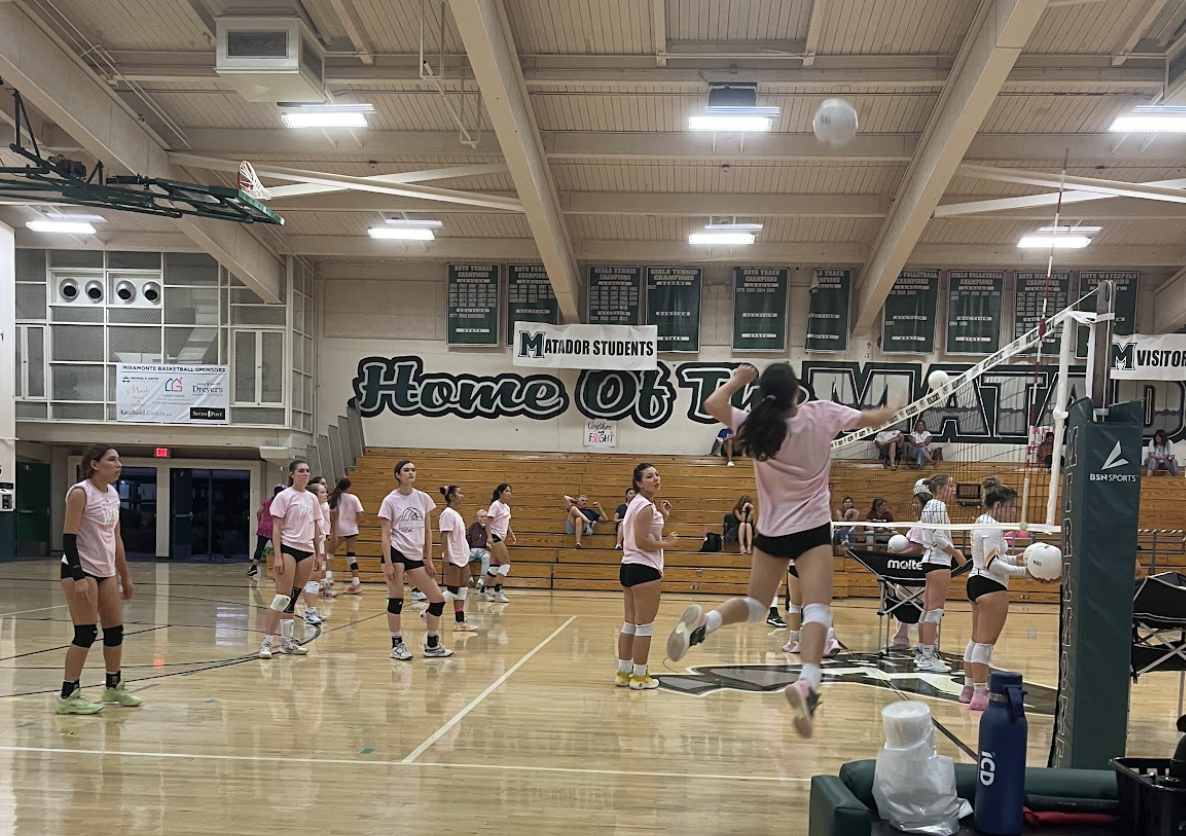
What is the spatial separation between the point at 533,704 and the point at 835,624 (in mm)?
6700

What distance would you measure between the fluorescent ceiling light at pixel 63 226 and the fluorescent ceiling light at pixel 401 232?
19.8 feet

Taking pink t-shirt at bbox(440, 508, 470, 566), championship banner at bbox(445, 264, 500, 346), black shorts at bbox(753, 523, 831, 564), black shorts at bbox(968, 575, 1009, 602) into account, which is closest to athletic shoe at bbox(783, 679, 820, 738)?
black shorts at bbox(753, 523, 831, 564)

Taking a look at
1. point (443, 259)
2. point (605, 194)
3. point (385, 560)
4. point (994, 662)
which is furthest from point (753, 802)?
point (443, 259)

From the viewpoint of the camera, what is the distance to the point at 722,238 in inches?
722

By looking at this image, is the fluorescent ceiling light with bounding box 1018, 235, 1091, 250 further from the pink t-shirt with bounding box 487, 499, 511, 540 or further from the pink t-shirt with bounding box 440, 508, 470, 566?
the pink t-shirt with bounding box 440, 508, 470, 566

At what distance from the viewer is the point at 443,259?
69.6 ft

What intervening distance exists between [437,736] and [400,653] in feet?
9.78

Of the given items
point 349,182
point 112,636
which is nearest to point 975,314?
point 349,182

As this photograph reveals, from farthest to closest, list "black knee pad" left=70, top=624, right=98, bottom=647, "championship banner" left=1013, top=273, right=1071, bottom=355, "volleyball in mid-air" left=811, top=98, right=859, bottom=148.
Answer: "championship banner" left=1013, top=273, right=1071, bottom=355 < "black knee pad" left=70, top=624, right=98, bottom=647 < "volleyball in mid-air" left=811, top=98, right=859, bottom=148

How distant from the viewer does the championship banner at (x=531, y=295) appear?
21.1m

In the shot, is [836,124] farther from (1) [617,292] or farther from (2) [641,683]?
(1) [617,292]

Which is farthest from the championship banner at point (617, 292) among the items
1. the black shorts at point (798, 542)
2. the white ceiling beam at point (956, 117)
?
the black shorts at point (798, 542)

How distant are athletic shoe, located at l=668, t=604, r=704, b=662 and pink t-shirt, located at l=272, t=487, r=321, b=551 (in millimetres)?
5780

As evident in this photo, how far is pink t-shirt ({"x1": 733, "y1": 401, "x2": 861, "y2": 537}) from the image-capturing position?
378cm
